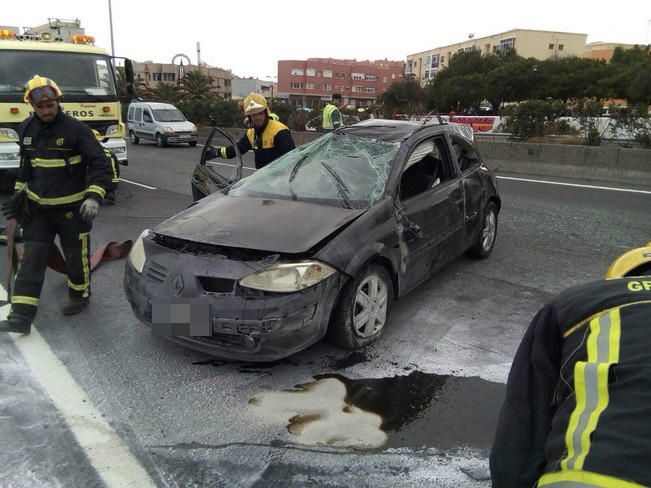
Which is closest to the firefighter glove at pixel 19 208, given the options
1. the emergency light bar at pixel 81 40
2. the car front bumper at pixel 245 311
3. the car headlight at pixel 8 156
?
the car front bumper at pixel 245 311

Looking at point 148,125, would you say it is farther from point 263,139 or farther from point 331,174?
point 331,174

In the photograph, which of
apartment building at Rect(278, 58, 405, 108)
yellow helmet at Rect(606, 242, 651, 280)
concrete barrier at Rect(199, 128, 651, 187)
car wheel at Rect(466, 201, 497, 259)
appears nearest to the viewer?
yellow helmet at Rect(606, 242, 651, 280)

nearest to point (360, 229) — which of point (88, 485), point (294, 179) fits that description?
point (294, 179)

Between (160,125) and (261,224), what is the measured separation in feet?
60.3

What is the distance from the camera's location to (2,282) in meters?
4.73

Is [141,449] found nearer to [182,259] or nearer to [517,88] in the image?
[182,259]

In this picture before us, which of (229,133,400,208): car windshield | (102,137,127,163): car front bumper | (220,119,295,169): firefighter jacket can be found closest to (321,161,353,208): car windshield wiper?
(229,133,400,208): car windshield

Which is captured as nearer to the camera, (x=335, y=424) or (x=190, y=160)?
(x=335, y=424)

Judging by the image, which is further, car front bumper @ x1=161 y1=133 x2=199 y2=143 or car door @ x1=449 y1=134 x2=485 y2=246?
car front bumper @ x1=161 y1=133 x2=199 y2=143

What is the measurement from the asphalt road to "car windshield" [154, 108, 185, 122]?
681 inches

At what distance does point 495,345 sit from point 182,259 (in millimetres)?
2205

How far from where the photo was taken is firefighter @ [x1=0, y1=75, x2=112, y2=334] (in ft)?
12.4

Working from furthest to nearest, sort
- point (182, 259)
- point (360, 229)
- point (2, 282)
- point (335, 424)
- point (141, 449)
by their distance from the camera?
1. point (2, 282)
2. point (360, 229)
3. point (182, 259)
4. point (335, 424)
5. point (141, 449)

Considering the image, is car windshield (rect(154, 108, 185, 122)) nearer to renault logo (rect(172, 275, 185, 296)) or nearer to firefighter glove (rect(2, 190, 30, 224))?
firefighter glove (rect(2, 190, 30, 224))
